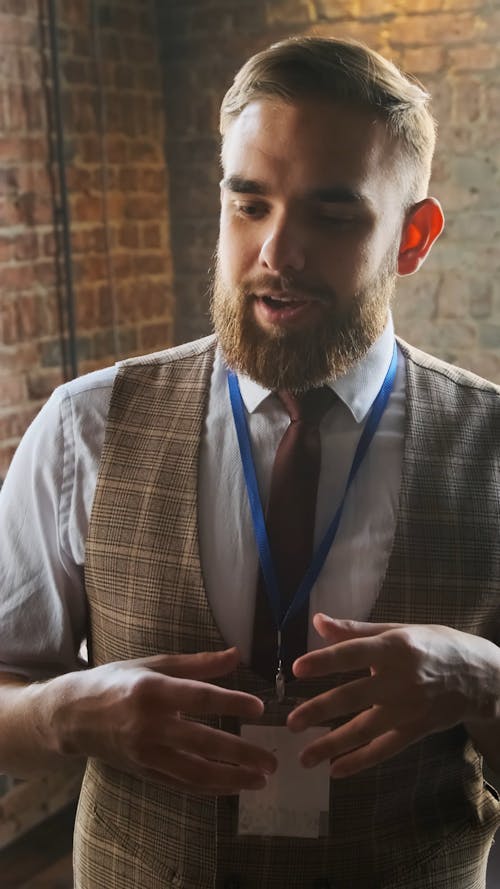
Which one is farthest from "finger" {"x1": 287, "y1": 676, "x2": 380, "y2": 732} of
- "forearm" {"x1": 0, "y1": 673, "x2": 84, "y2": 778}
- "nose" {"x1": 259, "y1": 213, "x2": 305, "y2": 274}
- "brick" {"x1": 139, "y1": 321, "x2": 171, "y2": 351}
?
"brick" {"x1": 139, "y1": 321, "x2": 171, "y2": 351}

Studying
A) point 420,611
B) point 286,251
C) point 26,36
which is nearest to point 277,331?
point 286,251

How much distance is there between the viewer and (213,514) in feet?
4.83

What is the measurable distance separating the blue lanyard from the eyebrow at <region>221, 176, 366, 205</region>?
281 millimetres

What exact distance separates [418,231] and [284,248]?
0.29 m

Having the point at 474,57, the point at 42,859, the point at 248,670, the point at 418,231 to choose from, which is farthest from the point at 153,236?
the point at 248,670

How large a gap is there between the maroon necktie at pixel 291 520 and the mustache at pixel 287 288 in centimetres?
17

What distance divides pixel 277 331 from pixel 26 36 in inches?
77.8

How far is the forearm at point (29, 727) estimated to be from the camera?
1.34 metres

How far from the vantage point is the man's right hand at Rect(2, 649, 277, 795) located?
1185 millimetres

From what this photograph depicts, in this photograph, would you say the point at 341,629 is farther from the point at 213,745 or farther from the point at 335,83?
the point at 335,83

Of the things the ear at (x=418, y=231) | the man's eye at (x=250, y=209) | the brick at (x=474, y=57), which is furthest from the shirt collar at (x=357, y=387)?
the brick at (x=474, y=57)

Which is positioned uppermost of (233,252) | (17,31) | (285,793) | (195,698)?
(17,31)

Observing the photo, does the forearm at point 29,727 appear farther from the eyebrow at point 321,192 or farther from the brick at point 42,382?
the brick at point 42,382

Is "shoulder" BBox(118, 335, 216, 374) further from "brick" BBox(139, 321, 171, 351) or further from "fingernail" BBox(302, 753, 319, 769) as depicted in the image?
"brick" BBox(139, 321, 171, 351)
